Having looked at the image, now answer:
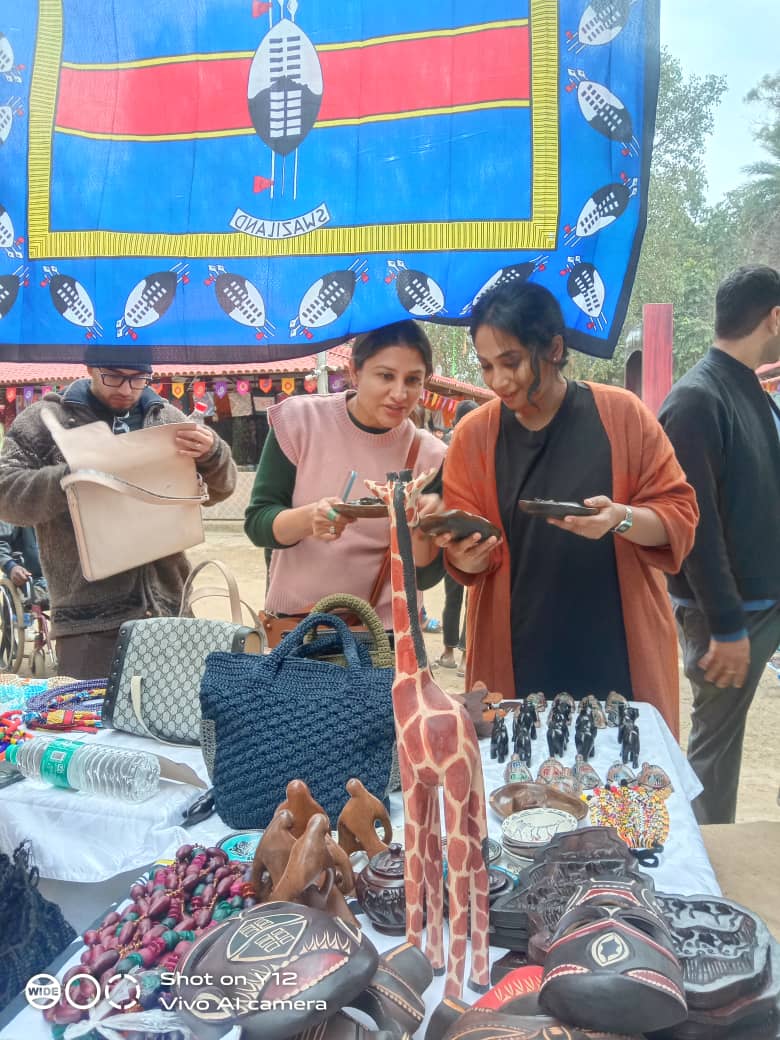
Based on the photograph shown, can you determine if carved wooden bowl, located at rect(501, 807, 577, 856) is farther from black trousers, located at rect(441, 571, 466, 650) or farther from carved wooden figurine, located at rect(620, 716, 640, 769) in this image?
black trousers, located at rect(441, 571, 466, 650)

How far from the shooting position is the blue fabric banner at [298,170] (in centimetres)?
171

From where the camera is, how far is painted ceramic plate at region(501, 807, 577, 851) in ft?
3.76

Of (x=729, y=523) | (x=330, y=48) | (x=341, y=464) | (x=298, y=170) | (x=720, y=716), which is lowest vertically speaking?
(x=720, y=716)

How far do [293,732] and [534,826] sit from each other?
410 millimetres

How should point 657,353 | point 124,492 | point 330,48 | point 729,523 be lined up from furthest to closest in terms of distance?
1. point 657,353
2. point 729,523
3. point 124,492
4. point 330,48

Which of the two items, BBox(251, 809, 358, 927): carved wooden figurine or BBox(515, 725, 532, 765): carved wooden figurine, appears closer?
BBox(251, 809, 358, 927): carved wooden figurine

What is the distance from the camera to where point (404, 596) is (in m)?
0.91

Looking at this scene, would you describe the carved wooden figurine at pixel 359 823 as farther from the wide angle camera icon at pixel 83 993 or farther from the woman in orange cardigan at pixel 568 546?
the woman in orange cardigan at pixel 568 546

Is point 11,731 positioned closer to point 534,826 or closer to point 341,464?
point 341,464

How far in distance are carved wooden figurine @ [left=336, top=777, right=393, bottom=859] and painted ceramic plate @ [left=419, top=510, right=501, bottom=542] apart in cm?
39

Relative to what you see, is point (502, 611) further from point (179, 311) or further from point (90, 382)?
point (90, 382)

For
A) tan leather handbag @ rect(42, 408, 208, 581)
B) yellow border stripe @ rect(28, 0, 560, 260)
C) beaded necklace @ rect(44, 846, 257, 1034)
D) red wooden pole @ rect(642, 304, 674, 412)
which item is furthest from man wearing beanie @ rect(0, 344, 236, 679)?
red wooden pole @ rect(642, 304, 674, 412)

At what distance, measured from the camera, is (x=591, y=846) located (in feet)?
3.26

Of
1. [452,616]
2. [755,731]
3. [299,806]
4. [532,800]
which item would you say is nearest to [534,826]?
[532,800]
